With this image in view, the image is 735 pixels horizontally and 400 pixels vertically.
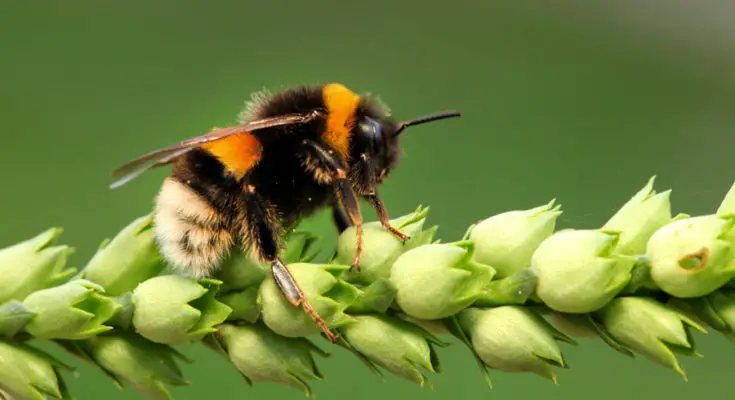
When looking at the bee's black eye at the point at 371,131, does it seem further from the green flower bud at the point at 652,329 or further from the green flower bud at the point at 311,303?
the green flower bud at the point at 652,329

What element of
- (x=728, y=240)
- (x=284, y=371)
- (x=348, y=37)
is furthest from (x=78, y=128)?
(x=728, y=240)

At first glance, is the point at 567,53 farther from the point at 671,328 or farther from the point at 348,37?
the point at 671,328

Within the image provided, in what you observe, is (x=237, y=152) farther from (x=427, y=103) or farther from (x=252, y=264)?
(x=427, y=103)

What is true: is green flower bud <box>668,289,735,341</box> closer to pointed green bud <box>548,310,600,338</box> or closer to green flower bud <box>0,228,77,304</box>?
pointed green bud <box>548,310,600,338</box>

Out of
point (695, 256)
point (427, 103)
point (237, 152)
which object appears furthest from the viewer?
point (427, 103)

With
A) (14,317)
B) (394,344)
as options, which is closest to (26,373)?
(14,317)
